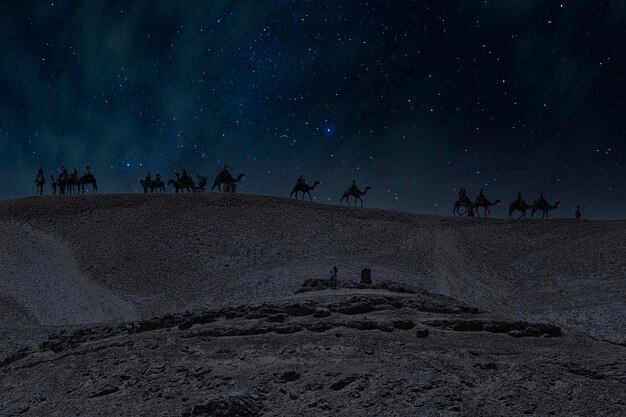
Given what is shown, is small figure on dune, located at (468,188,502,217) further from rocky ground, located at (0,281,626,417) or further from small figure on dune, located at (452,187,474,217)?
rocky ground, located at (0,281,626,417)

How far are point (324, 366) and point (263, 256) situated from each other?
76.5ft

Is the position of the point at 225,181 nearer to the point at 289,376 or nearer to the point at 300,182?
the point at 300,182

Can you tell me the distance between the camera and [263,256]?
116ft

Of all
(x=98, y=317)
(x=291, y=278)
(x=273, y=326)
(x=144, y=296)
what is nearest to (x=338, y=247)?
(x=291, y=278)

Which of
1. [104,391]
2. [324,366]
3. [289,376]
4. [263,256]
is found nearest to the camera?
[289,376]

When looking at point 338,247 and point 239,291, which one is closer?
point 239,291

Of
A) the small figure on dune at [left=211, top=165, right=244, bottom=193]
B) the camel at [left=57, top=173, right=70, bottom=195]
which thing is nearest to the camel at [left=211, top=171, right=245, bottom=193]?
the small figure on dune at [left=211, top=165, right=244, bottom=193]

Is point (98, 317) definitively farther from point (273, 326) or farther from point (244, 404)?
point (244, 404)

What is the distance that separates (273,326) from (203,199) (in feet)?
104

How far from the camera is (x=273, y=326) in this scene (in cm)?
1427

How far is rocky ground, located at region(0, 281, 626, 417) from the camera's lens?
10844mm

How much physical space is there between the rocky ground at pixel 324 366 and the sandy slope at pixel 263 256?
1017 centimetres

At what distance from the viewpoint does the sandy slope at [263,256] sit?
90.2ft

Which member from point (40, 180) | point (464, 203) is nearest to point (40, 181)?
point (40, 180)
